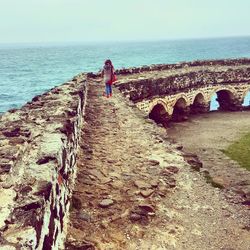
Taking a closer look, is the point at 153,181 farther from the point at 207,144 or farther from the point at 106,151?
the point at 207,144

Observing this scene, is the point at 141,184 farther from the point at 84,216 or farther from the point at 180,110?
the point at 180,110

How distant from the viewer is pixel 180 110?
78.2 feet

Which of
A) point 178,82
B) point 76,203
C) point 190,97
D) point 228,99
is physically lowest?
point 228,99

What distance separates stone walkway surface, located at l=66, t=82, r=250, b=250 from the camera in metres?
5.17

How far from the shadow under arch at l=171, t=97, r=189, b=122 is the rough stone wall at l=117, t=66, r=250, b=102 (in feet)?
3.00

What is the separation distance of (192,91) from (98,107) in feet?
40.8

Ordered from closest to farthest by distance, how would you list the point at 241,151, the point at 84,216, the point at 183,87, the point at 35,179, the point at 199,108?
the point at 35,179
the point at 84,216
the point at 241,151
the point at 183,87
the point at 199,108

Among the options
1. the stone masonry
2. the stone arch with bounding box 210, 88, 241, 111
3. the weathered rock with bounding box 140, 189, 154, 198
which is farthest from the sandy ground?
the weathered rock with bounding box 140, 189, 154, 198

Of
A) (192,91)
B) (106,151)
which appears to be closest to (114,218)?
(106,151)

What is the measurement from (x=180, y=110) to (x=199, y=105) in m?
2.12

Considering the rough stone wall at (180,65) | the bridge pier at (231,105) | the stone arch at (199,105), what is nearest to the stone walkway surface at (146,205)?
the rough stone wall at (180,65)

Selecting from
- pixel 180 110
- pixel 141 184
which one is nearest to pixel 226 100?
pixel 180 110

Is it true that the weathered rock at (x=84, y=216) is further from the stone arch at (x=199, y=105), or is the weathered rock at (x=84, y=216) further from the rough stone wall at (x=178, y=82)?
the stone arch at (x=199, y=105)

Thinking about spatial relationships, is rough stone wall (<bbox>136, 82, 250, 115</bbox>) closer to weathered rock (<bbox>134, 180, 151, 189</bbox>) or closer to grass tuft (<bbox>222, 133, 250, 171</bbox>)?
grass tuft (<bbox>222, 133, 250, 171</bbox>)
